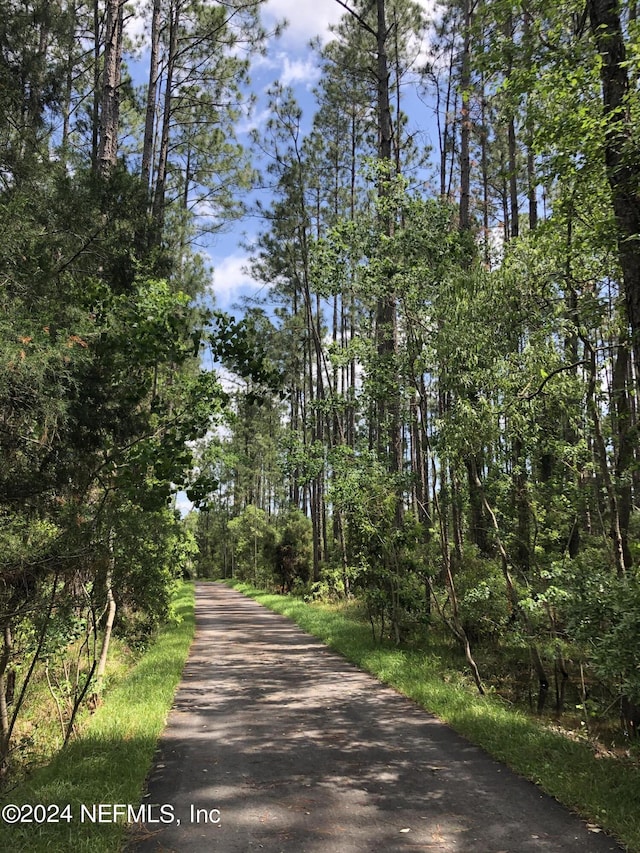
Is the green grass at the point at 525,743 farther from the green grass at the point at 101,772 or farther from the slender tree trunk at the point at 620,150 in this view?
the slender tree trunk at the point at 620,150

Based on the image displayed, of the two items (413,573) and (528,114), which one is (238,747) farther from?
(528,114)

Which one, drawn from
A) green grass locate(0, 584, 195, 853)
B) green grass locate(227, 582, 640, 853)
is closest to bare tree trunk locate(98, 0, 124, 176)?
green grass locate(0, 584, 195, 853)

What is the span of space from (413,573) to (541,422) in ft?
12.3

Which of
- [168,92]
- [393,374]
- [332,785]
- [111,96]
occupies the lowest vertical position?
[332,785]

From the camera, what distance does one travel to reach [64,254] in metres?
5.63

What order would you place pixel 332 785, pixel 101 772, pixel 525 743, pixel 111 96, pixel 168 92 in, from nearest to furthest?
pixel 332 785
pixel 101 772
pixel 525 743
pixel 111 96
pixel 168 92

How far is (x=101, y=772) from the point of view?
14.7 feet

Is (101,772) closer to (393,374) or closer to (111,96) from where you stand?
(393,374)

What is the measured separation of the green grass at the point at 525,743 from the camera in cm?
391

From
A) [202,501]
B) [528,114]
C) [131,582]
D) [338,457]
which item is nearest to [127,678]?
[131,582]

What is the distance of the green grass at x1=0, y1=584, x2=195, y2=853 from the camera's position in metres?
3.45

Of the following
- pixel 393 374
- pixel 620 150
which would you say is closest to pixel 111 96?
pixel 393 374

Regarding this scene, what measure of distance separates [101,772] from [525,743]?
3558mm

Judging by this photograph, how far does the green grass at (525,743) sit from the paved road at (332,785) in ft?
0.48
